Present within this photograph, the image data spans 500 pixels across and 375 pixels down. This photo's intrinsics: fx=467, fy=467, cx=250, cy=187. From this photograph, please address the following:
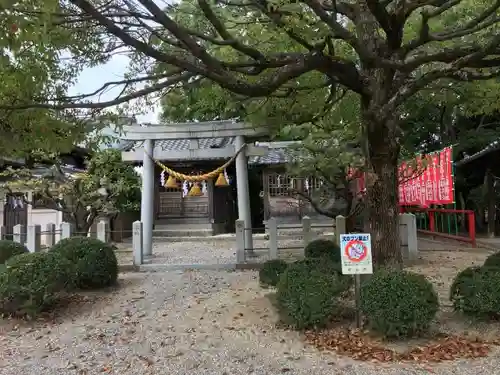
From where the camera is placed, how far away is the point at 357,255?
5695 millimetres

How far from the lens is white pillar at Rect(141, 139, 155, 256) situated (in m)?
12.9

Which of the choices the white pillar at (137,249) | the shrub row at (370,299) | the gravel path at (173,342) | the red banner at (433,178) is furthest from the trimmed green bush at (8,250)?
the red banner at (433,178)

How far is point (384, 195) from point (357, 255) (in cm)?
127

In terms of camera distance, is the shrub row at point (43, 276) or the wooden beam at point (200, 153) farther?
the wooden beam at point (200, 153)

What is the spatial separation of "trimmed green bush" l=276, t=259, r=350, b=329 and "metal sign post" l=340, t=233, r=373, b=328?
0.33 m

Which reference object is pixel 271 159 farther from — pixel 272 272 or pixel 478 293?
pixel 478 293

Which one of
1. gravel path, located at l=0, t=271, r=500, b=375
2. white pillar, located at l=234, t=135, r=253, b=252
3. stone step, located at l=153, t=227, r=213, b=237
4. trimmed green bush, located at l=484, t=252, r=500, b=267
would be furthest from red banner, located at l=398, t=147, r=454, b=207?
stone step, located at l=153, t=227, r=213, b=237

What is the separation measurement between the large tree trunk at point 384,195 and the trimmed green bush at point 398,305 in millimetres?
1081

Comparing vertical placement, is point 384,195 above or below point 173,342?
above

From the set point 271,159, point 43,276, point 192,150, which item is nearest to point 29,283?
point 43,276

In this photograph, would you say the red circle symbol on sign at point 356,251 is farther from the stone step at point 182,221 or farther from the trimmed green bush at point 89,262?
the stone step at point 182,221

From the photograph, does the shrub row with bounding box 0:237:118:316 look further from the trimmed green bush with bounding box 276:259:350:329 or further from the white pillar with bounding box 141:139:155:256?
the white pillar with bounding box 141:139:155:256

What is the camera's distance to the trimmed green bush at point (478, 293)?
5.54m

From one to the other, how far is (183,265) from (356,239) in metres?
6.43
